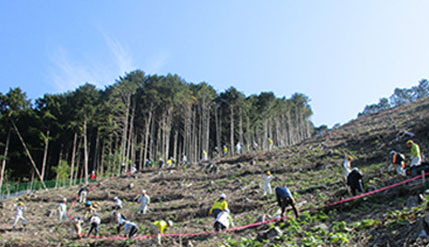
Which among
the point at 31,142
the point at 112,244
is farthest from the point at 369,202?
the point at 31,142

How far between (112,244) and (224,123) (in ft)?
159

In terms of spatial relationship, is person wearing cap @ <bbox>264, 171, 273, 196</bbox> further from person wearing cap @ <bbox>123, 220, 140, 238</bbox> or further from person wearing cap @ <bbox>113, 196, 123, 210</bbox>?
person wearing cap @ <bbox>113, 196, 123, 210</bbox>

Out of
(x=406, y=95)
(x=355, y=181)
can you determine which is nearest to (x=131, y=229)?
(x=355, y=181)

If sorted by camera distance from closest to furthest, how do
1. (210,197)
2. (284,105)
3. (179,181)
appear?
(210,197) < (179,181) < (284,105)

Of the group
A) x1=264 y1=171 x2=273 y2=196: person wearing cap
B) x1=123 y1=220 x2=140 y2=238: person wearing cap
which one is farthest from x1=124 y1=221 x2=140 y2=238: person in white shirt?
x1=264 y1=171 x2=273 y2=196: person wearing cap

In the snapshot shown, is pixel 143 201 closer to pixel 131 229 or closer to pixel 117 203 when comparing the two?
pixel 117 203

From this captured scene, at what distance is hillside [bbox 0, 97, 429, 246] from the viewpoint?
8359 mm

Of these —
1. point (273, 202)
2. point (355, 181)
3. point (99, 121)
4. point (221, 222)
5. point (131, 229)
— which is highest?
point (99, 121)

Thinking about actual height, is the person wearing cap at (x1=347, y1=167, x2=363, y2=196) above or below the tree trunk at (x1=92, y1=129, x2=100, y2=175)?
below

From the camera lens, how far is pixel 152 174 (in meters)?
30.1

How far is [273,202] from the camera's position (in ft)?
48.5

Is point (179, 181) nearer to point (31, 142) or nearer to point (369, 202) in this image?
point (369, 202)

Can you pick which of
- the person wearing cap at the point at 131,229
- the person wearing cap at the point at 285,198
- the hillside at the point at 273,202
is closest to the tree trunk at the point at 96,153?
the hillside at the point at 273,202

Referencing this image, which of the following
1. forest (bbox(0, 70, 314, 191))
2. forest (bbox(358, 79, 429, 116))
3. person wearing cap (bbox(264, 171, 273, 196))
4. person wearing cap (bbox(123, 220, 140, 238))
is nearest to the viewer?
person wearing cap (bbox(123, 220, 140, 238))
